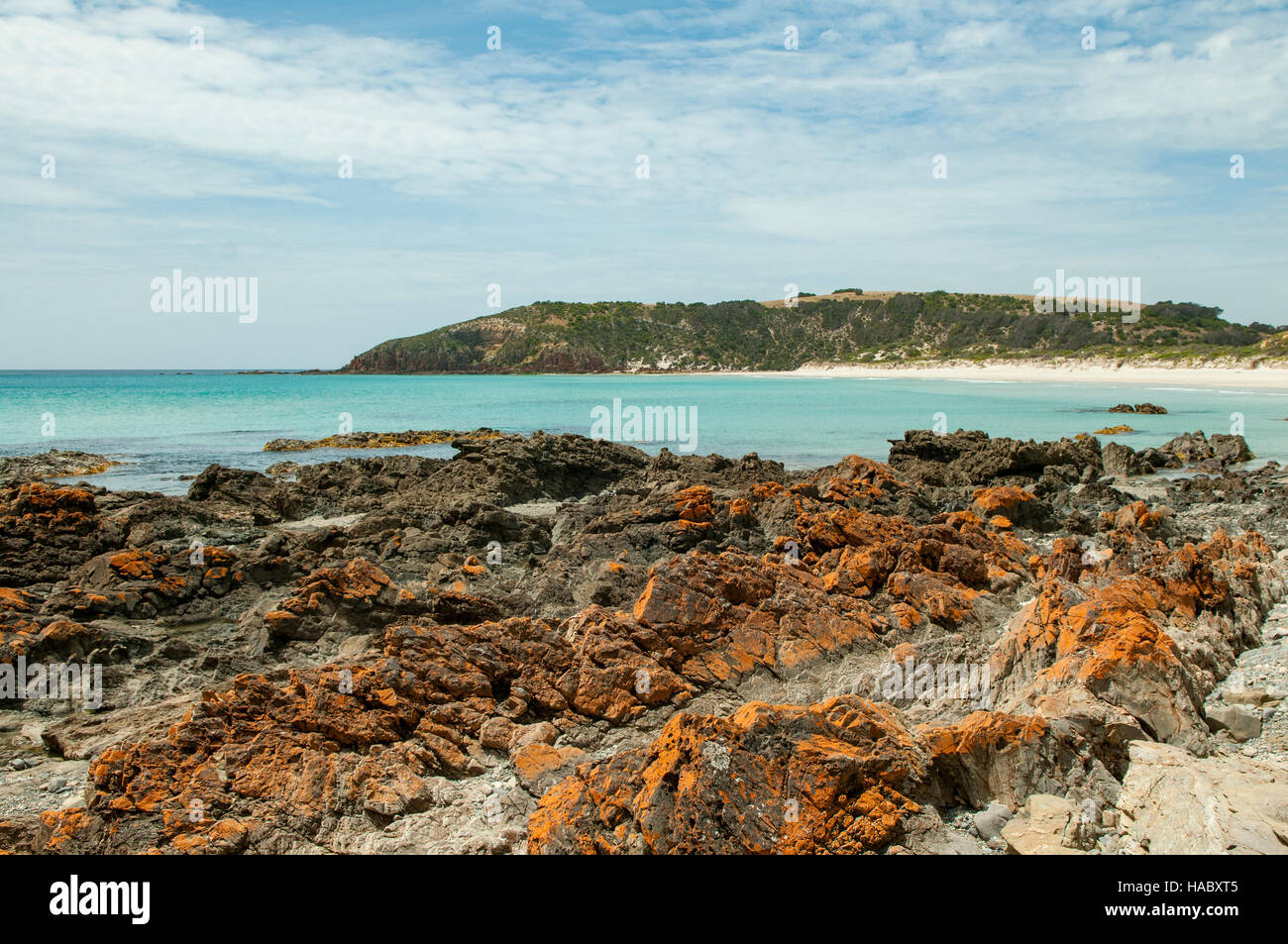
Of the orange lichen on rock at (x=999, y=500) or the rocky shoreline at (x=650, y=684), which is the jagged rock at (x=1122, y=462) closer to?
the rocky shoreline at (x=650, y=684)

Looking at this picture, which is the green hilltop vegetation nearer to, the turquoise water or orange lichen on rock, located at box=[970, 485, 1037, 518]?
the turquoise water

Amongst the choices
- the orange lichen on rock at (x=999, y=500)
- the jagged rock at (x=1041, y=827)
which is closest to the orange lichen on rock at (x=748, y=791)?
the jagged rock at (x=1041, y=827)

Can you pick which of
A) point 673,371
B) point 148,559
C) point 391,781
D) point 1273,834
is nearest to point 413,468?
point 148,559

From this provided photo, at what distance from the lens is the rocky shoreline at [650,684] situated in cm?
446

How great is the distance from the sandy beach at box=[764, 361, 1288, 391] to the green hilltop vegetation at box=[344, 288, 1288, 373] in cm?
586

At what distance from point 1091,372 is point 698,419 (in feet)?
164

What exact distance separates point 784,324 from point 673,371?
2647cm

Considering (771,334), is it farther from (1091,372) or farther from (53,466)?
(53,466)

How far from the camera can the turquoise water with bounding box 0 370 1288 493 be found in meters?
30.5

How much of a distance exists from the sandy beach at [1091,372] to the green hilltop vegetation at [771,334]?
5.86 meters

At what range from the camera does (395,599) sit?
870 centimetres

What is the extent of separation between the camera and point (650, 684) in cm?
662

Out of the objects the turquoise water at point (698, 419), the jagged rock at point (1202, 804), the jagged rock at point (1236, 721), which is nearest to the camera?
the jagged rock at point (1202, 804)
